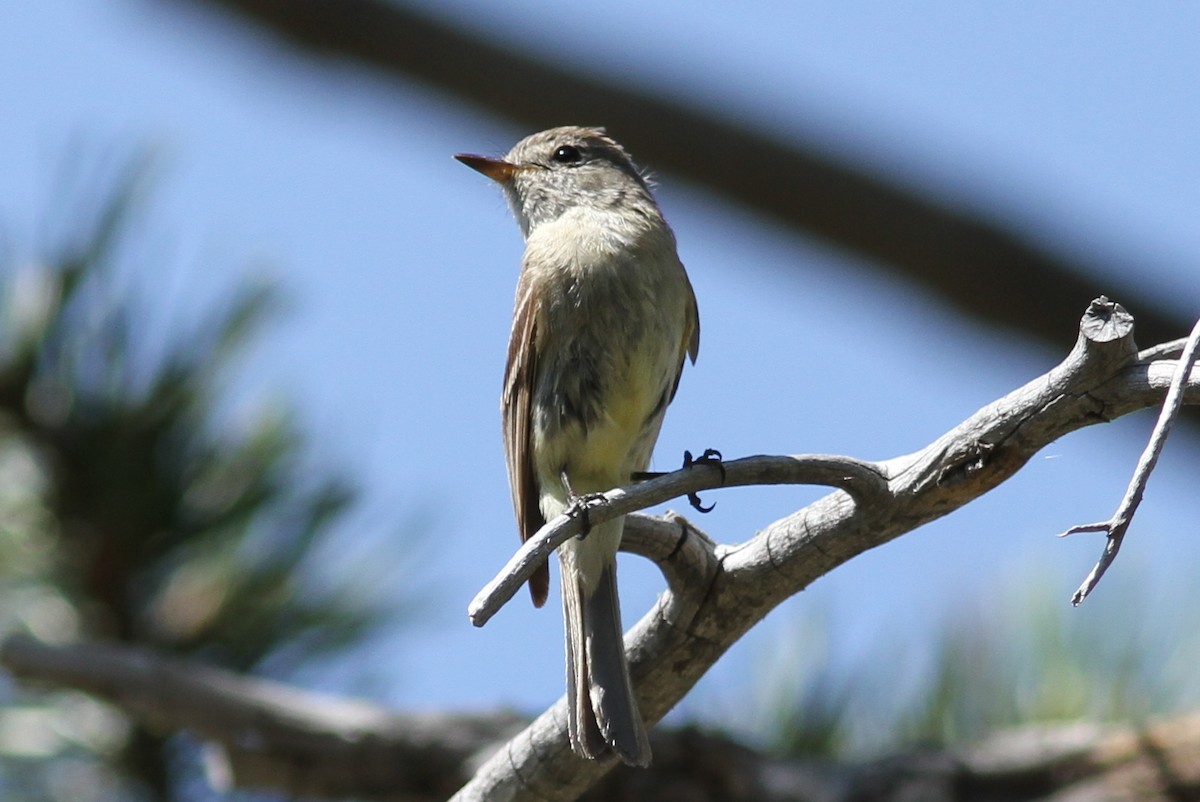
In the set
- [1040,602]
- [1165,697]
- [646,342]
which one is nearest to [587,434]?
[646,342]

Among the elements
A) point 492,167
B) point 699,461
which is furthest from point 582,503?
point 492,167

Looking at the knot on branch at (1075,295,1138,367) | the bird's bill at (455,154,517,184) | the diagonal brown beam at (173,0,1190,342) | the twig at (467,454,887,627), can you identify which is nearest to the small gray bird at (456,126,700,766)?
the diagonal brown beam at (173,0,1190,342)

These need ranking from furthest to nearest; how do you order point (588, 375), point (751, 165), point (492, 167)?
point (492, 167) → point (751, 165) → point (588, 375)

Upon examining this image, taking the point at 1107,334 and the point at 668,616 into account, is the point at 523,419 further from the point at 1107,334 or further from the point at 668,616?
the point at 1107,334

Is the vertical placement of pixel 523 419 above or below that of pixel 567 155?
below

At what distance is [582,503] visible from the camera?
3.17 meters

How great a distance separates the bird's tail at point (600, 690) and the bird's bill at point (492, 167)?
6.53 ft

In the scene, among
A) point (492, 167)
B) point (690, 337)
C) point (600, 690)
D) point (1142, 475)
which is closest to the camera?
point (1142, 475)

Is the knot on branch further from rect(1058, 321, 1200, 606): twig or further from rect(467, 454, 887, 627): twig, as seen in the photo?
rect(467, 454, 887, 627): twig

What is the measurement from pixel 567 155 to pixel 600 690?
107 inches

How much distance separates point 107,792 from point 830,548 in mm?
2292

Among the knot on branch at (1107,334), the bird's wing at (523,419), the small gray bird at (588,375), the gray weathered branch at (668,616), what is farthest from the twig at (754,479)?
the bird's wing at (523,419)

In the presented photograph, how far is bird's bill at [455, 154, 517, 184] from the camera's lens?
5.22m

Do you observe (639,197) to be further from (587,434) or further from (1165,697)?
(1165,697)
